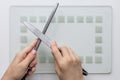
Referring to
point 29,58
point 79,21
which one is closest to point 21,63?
point 29,58

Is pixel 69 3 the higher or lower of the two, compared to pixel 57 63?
higher

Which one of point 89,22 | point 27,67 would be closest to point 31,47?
point 27,67

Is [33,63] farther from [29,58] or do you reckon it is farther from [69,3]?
[69,3]

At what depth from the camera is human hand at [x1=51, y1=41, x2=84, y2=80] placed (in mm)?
528

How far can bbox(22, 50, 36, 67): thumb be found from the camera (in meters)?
0.54

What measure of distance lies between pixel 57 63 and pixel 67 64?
0.03 m

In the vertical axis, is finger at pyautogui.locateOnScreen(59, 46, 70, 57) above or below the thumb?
above

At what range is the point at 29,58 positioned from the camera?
0.54 metres

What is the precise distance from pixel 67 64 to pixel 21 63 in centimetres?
10

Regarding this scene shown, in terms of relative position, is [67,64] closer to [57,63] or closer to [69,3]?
[57,63]

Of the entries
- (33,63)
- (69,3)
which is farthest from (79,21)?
(33,63)

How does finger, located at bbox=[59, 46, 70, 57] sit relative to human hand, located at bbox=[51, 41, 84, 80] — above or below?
above

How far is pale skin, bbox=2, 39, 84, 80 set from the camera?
53cm

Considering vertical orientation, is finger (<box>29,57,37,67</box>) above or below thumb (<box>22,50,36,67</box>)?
below
